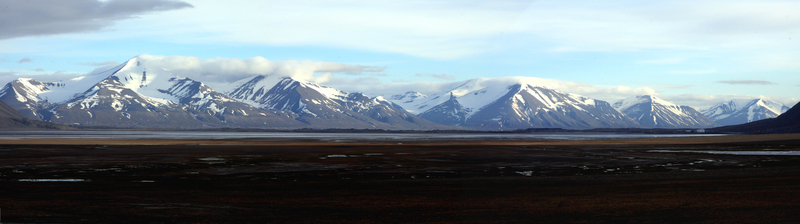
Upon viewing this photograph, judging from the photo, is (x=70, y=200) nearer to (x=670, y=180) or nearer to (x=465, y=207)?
(x=465, y=207)

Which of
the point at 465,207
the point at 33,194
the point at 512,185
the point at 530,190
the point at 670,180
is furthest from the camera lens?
the point at 670,180

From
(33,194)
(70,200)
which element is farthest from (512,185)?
(33,194)

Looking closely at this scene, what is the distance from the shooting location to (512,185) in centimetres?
2898

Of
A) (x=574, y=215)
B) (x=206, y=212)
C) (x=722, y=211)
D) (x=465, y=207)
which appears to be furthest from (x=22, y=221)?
(x=722, y=211)

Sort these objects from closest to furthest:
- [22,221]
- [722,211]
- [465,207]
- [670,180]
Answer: [22,221]
[722,211]
[465,207]
[670,180]

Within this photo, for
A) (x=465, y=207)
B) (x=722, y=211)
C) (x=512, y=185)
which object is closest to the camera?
(x=722, y=211)

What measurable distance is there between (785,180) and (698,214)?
13.3 m

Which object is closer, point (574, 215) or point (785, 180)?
point (574, 215)

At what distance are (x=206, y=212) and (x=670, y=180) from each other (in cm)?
2242

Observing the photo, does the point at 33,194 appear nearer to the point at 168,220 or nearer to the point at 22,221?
the point at 22,221

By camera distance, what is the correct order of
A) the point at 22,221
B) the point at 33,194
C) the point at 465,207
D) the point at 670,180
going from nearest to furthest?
1. the point at 22,221
2. the point at 465,207
3. the point at 33,194
4. the point at 670,180

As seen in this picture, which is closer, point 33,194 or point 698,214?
point 698,214

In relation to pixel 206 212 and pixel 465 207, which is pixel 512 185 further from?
pixel 206 212

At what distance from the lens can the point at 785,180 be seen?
29172mm
